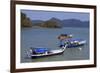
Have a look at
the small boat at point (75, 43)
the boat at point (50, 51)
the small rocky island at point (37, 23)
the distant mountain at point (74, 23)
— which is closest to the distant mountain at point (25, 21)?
the small rocky island at point (37, 23)

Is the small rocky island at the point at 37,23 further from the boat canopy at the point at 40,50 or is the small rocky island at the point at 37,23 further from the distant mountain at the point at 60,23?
the boat canopy at the point at 40,50

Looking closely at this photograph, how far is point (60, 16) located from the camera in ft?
6.68

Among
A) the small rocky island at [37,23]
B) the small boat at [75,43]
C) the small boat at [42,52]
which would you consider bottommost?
the small boat at [42,52]

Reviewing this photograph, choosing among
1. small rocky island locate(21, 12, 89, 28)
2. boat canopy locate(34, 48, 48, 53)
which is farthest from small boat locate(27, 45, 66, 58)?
small rocky island locate(21, 12, 89, 28)

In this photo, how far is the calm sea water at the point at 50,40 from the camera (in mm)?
1914

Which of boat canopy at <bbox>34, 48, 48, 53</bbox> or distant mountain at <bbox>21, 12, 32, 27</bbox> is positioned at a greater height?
distant mountain at <bbox>21, 12, 32, 27</bbox>

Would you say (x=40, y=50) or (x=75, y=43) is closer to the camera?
(x=40, y=50)

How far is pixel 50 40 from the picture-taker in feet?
6.57

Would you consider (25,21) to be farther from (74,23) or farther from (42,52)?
(74,23)

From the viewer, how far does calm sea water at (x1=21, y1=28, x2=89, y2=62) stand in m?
1.91

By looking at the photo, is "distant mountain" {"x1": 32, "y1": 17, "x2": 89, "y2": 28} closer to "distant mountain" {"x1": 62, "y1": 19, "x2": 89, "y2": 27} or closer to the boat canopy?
"distant mountain" {"x1": 62, "y1": 19, "x2": 89, "y2": 27}

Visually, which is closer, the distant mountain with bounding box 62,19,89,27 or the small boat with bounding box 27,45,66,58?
A: the small boat with bounding box 27,45,66,58

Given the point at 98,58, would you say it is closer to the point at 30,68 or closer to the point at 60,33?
the point at 60,33

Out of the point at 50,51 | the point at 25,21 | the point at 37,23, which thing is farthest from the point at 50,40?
the point at 25,21
